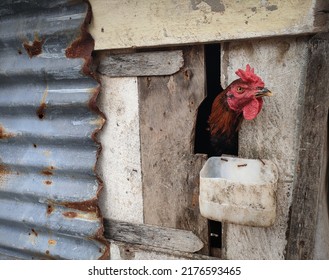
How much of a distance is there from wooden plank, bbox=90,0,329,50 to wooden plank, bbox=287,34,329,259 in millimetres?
171

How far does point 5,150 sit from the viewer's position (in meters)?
2.56

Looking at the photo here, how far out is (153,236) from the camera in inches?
92.5

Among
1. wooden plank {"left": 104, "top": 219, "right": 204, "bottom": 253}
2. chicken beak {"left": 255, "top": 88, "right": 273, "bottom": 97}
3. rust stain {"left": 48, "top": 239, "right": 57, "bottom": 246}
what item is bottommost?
rust stain {"left": 48, "top": 239, "right": 57, "bottom": 246}

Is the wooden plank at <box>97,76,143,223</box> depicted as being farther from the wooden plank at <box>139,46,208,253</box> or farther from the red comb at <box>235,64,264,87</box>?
the red comb at <box>235,64,264,87</box>

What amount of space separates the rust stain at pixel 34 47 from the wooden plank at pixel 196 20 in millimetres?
441

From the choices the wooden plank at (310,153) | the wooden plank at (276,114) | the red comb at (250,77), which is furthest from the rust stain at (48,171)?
the wooden plank at (310,153)

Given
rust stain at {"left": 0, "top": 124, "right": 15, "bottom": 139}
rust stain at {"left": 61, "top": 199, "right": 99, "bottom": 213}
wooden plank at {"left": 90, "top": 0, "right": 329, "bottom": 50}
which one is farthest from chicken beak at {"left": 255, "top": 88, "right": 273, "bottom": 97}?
rust stain at {"left": 0, "top": 124, "right": 15, "bottom": 139}

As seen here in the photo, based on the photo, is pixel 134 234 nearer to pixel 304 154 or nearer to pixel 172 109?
pixel 172 109

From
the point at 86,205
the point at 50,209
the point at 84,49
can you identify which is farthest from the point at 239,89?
the point at 50,209

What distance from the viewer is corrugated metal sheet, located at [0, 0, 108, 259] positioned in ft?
7.14

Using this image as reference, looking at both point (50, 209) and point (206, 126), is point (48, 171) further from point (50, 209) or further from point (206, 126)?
point (206, 126)

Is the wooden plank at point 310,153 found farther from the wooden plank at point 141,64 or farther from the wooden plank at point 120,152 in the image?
the wooden plank at point 120,152

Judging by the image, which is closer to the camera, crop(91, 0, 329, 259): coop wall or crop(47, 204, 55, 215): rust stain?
crop(91, 0, 329, 259): coop wall

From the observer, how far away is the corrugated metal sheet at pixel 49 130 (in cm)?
218
